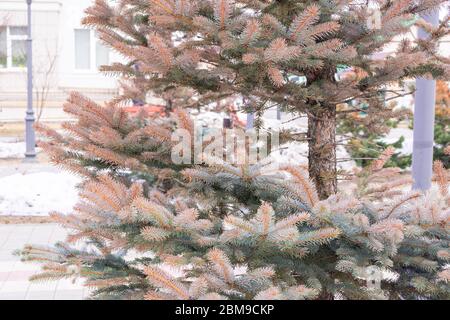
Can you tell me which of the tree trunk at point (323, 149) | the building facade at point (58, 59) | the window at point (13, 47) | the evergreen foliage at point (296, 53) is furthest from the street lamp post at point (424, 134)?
the building facade at point (58, 59)

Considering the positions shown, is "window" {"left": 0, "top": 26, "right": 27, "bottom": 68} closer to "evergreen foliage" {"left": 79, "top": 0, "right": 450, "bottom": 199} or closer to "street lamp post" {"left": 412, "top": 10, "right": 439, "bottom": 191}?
"street lamp post" {"left": 412, "top": 10, "right": 439, "bottom": 191}

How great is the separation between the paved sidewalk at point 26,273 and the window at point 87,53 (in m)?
15.4

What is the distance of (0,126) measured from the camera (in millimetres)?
19828

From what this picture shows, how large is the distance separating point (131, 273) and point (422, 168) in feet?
10.3

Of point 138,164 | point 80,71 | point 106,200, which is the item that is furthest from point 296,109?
point 80,71

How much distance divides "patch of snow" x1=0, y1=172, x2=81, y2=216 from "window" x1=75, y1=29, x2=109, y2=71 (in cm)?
1248

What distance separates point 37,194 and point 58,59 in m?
13.4

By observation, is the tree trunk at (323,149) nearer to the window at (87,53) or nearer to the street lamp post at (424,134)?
the street lamp post at (424,134)

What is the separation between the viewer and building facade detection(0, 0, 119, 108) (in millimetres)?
23188

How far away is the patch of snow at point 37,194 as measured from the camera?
1080 cm

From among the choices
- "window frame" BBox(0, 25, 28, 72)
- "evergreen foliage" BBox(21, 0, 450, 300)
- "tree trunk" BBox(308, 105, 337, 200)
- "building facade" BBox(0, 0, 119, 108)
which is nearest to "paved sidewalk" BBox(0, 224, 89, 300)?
"evergreen foliage" BBox(21, 0, 450, 300)

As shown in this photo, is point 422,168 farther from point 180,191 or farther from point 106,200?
point 106,200

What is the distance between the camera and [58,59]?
2392cm

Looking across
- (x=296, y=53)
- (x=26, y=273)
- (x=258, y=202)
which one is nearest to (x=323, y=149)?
(x=258, y=202)
